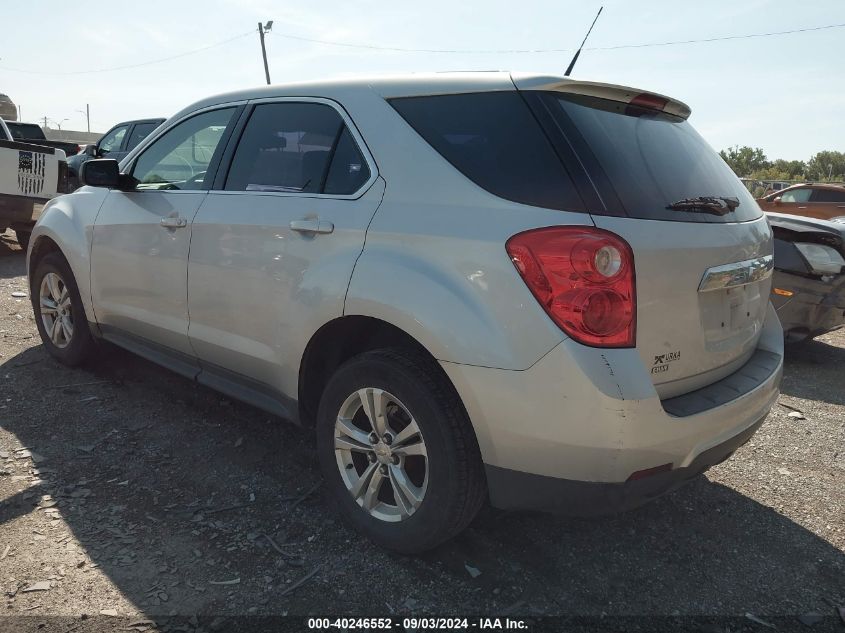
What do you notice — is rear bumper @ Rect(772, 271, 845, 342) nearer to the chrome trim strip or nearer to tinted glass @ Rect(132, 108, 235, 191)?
the chrome trim strip

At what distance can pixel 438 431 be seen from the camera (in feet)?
7.30

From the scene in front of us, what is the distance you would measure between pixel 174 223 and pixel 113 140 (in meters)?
10.7

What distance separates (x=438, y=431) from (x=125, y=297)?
2.34 m

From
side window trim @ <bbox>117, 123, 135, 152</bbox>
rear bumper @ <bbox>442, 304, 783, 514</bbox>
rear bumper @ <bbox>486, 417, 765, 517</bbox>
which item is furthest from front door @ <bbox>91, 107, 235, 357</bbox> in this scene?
side window trim @ <bbox>117, 123, 135, 152</bbox>

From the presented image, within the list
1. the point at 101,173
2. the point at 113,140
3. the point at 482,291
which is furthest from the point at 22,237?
the point at 482,291

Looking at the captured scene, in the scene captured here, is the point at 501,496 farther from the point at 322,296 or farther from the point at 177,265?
the point at 177,265

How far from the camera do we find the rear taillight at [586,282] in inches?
77.9

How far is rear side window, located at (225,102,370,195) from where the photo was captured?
8.75 ft

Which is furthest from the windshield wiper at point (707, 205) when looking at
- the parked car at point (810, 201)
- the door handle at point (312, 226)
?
the parked car at point (810, 201)

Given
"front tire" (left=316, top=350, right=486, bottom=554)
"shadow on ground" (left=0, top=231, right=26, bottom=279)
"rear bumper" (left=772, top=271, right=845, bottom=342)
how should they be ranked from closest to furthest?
"front tire" (left=316, top=350, right=486, bottom=554)
"rear bumper" (left=772, top=271, right=845, bottom=342)
"shadow on ground" (left=0, top=231, right=26, bottom=279)

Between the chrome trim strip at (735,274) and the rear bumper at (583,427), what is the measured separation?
0.38 metres

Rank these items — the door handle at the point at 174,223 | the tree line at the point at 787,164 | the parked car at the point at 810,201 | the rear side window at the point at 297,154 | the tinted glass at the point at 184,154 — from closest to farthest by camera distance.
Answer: the rear side window at the point at 297,154, the door handle at the point at 174,223, the tinted glass at the point at 184,154, the parked car at the point at 810,201, the tree line at the point at 787,164

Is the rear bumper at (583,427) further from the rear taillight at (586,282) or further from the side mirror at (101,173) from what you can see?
the side mirror at (101,173)

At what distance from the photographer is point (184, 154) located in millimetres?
3594
